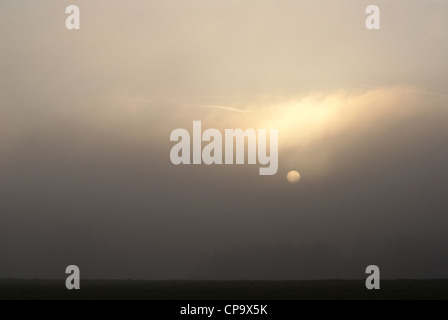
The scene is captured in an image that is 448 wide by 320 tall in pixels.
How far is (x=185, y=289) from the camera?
9356 centimetres

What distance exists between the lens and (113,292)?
8719 centimetres

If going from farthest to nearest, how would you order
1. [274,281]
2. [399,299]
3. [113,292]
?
[274,281], [113,292], [399,299]

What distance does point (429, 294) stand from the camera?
80000 mm
